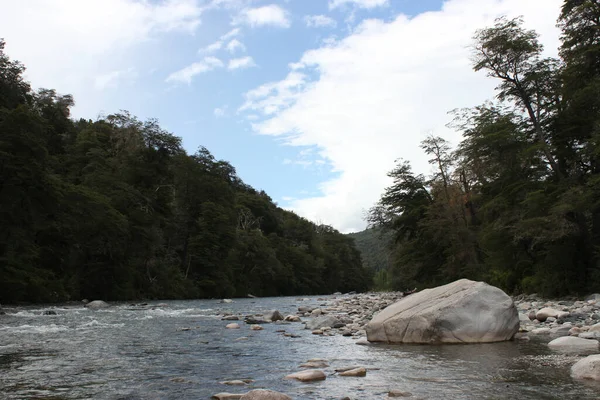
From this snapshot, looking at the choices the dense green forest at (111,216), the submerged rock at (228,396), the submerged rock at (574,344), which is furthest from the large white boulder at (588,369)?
the dense green forest at (111,216)

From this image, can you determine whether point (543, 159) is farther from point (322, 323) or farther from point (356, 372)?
point (356, 372)

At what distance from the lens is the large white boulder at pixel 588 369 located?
18.8 feet

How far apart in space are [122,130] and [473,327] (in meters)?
51.1

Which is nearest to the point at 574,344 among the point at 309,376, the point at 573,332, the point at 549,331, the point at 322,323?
the point at 573,332

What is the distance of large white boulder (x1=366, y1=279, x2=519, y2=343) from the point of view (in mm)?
9289

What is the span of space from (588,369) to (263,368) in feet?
15.6

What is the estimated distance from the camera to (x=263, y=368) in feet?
24.9

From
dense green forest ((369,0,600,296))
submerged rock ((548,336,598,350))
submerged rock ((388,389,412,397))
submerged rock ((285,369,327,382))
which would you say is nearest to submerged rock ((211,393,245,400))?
submerged rock ((285,369,327,382))

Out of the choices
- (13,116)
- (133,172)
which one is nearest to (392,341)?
(13,116)

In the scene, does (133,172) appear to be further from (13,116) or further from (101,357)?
(101,357)

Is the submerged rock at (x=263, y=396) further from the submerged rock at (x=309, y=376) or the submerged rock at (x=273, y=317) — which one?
the submerged rock at (x=273, y=317)

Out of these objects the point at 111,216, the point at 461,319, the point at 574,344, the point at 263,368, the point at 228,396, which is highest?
the point at 111,216

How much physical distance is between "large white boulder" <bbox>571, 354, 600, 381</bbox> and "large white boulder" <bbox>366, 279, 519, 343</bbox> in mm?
3252

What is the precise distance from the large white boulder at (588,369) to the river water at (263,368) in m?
0.14
